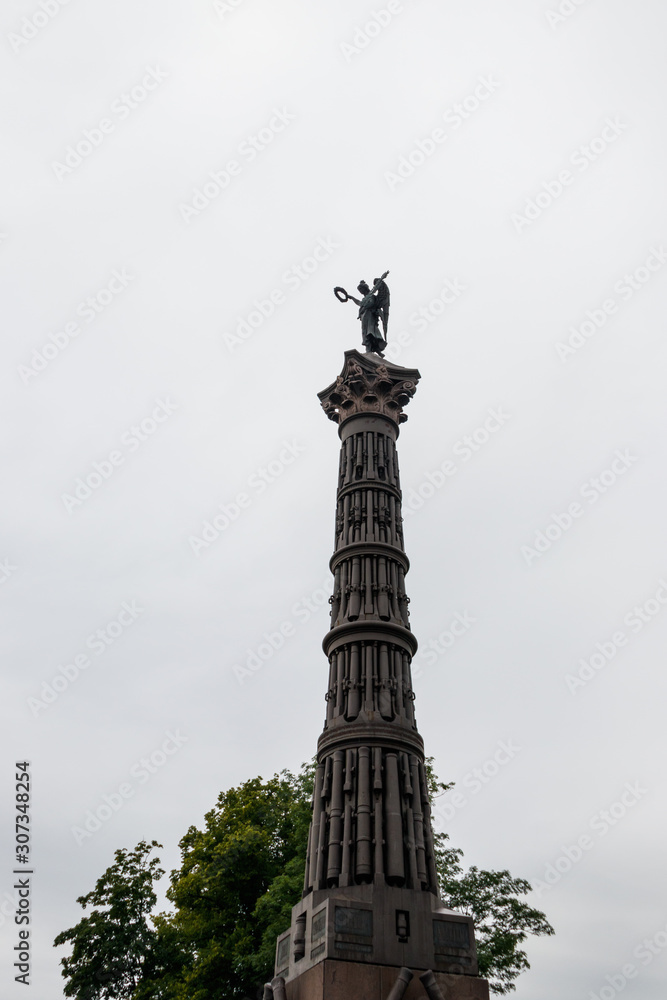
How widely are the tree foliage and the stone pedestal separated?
915 cm

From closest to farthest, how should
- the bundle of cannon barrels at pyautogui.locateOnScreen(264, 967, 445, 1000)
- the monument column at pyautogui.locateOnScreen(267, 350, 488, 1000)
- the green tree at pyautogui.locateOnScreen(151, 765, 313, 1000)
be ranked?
the bundle of cannon barrels at pyautogui.locateOnScreen(264, 967, 445, 1000), the monument column at pyautogui.locateOnScreen(267, 350, 488, 1000), the green tree at pyautogui.locateOnScreen(151, 765, 313, 1000)

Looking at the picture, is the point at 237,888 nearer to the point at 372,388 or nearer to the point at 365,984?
the point at 365,984

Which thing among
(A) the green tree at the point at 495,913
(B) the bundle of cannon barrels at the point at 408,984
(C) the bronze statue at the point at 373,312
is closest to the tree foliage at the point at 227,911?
(A) the green tree at the point at 495,913

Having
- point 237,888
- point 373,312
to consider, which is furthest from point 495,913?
point 373,312

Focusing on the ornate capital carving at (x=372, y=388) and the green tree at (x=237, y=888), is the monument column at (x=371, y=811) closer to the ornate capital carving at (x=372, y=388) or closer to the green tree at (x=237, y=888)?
the ornate capital carving at (x=372, y=388)

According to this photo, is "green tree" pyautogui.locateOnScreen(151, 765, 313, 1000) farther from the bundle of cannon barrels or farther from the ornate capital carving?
the ornate capital carving

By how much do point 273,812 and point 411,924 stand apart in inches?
555

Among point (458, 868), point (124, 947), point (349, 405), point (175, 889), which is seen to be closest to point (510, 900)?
point (458, 868)

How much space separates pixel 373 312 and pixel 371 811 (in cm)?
1473

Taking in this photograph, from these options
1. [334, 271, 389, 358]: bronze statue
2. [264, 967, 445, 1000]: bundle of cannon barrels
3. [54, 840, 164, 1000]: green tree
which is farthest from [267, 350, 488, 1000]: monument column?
[54, 840, 164, 1000]: green tree

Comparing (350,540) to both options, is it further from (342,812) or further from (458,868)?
(458,868)

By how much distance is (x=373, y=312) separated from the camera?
24.4 meters

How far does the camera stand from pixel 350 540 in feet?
64.3

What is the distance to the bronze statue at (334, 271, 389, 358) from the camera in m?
23.8
